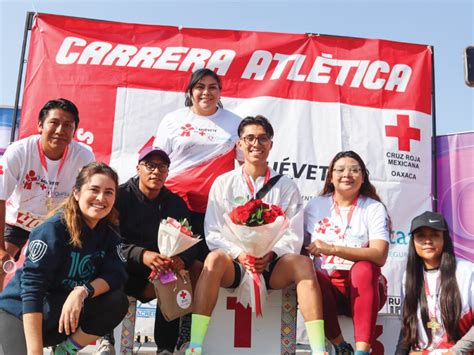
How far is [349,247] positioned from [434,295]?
1.71ft

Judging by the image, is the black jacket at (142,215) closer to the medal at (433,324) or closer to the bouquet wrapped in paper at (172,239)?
the bouquet wrapped in paper at (172,239)

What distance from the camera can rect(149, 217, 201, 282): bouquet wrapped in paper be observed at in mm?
2779

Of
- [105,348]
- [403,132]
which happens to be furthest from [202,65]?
[105,348]

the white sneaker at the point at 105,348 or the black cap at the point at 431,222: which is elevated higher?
the black cap at the point at 431,222

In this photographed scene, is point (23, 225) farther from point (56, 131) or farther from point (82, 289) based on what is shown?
point (82, 289)

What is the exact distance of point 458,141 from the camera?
514 centimetres

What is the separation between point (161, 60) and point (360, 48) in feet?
6.63

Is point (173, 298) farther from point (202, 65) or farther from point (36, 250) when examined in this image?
point (202, 65)

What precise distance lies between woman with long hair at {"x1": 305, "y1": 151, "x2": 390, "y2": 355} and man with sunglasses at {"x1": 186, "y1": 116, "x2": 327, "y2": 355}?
0.19 meters

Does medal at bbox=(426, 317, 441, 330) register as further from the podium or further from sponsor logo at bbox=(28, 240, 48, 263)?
sponsor logo at bbox=(28, 240, 48, 263)

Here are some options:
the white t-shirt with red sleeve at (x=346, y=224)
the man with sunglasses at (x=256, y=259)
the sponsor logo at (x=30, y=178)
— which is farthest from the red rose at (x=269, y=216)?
the sponsor logo at (x=30, y=178)

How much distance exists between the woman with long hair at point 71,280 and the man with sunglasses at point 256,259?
0.47 m

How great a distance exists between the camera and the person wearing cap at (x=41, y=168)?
3193mm

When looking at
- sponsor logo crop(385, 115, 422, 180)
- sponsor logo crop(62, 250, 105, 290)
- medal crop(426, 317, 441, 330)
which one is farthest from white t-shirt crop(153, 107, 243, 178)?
sponsor logo crop(385, 115, 422, 180)
